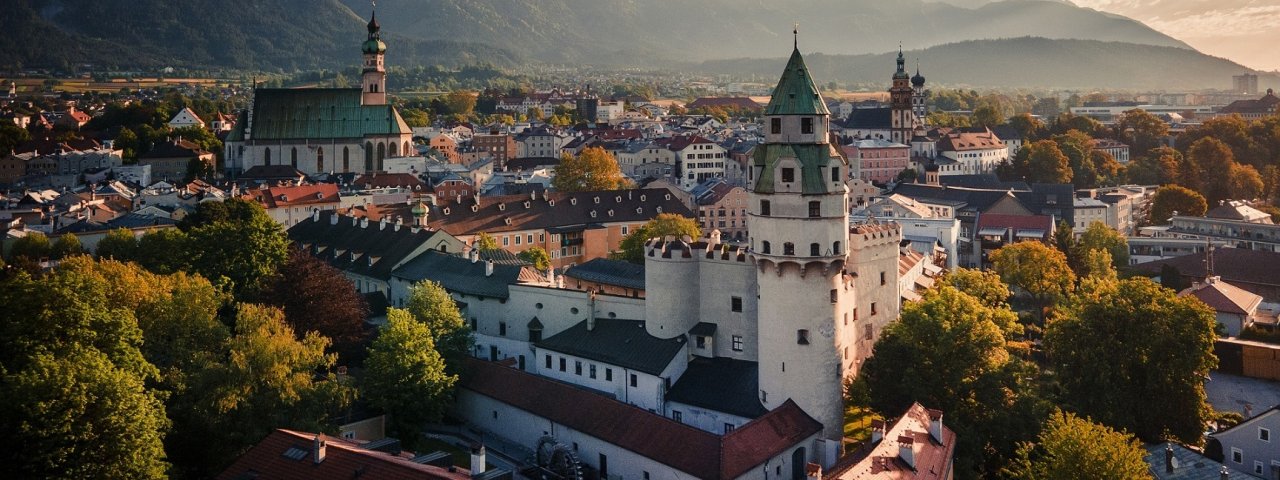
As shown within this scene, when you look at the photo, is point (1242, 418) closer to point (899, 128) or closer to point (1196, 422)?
point (1196, 422)

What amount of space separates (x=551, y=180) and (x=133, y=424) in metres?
91.5

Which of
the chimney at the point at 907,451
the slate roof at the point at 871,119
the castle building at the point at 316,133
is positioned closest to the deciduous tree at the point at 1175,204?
the slate roof at the point at 871,119

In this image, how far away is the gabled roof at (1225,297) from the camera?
2515 inches

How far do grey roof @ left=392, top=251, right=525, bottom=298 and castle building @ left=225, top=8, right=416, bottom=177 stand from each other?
70.9 metres

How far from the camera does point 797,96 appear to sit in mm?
43625

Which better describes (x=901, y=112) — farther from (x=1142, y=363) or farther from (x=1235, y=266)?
(x=1142, y=363)

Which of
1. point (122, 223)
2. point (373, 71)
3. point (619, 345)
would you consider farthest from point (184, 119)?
point (619, 345)

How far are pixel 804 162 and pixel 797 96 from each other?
257 cm

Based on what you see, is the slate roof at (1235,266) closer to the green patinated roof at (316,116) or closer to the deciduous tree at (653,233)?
the deciduous tree at (653,233)

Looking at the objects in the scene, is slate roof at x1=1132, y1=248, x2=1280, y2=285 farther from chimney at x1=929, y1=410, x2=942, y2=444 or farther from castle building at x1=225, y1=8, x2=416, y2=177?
castle building at x1=225, y1=8, x2=416, y2=177

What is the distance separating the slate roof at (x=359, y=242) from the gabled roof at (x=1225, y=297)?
4376 centimetres

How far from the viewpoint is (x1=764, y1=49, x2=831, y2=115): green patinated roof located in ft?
143

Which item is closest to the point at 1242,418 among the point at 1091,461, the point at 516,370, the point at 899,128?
the point at 1091,461

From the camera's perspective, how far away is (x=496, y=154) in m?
169
